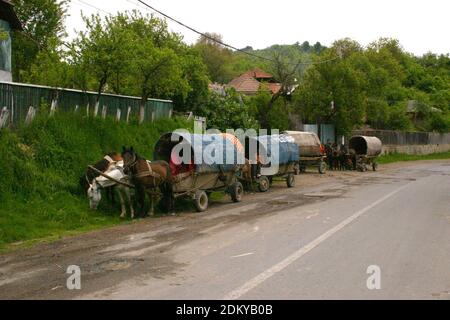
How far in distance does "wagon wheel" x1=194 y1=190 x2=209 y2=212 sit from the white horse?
188 cm

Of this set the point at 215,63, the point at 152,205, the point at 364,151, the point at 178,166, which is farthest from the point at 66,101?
the point at 215,63

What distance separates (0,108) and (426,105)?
188ft

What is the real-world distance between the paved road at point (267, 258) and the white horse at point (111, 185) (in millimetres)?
1663

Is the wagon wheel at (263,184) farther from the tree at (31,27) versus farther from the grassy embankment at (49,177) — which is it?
the tree at (31,27)

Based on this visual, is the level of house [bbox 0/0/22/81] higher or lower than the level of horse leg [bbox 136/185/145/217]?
higher

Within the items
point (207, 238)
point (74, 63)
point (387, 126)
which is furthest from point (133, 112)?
point (387, 126)

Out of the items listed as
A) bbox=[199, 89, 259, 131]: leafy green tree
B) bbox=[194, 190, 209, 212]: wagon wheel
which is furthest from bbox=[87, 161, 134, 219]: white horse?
bbox=[199, 89, 259, 131]: leafy green tree

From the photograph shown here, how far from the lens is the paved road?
23.3ft

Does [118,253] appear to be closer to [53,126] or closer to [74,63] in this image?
[53,126]

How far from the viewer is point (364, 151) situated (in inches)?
1405

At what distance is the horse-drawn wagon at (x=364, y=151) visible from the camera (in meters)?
34.7

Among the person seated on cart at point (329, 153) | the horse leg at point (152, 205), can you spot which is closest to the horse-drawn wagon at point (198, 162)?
the horse leg at point (152, 205)

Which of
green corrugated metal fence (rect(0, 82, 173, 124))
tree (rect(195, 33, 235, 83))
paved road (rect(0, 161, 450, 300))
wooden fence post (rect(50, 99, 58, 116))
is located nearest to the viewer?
paved road (rect(0, 161, 450, 300))

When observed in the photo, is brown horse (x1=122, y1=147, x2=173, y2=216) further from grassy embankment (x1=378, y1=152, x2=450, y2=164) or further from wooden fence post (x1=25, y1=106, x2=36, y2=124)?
grassy embankment (x1=378, y1=152, x2=450, y2=164)
